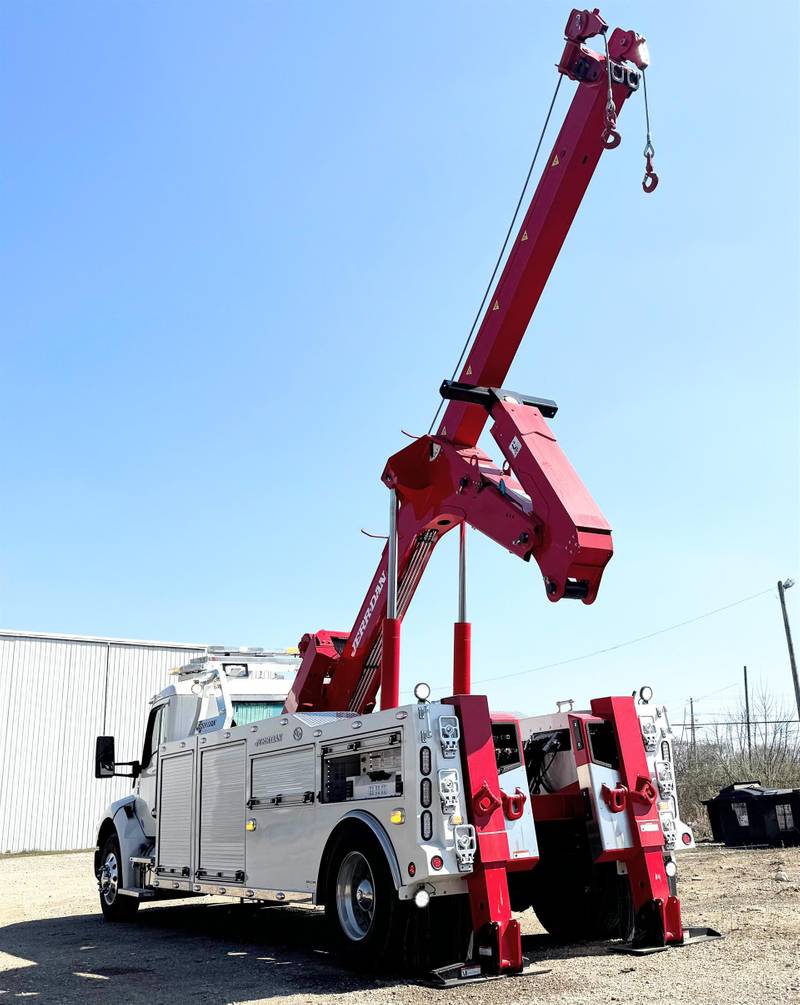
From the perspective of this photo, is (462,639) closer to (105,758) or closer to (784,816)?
(105,758)

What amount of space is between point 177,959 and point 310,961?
141 cm

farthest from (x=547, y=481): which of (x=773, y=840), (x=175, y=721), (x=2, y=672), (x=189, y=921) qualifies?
(x=2, y=672)

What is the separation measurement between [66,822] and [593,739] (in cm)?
2219

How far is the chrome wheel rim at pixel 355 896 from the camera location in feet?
26.1

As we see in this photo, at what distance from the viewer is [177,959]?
942cm

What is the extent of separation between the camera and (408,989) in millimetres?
7238

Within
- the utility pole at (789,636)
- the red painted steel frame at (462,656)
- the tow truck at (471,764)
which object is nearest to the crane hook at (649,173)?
the tow truck at (471,764)

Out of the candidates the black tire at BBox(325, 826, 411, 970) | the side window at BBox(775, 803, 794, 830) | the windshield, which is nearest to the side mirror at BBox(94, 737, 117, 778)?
the windshield

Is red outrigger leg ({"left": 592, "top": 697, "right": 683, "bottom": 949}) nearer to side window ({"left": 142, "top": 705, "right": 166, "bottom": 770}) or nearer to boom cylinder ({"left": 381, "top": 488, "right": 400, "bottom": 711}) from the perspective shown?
boom cylinder ({"left": 381, "top": 488, "right": 400, "bottom": 711})

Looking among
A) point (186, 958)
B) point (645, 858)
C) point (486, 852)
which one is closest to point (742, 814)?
point (645, 858)

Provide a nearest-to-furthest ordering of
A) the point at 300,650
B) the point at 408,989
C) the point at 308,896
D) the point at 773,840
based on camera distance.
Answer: the point at 408,989 → the point at 308,896 → the point at 300,650 → the point at 773,840

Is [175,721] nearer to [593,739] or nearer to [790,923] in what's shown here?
[593,739]

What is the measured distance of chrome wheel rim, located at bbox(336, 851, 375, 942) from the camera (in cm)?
796

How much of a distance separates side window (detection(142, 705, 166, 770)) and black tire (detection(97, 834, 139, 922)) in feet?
3.41
